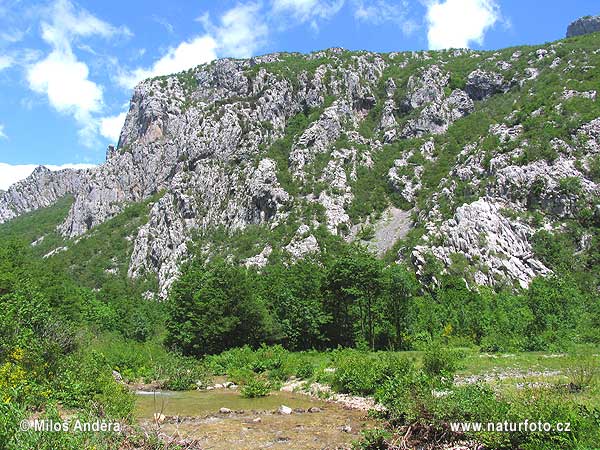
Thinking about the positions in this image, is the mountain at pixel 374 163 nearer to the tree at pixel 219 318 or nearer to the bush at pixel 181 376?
the tree at pixel 219 318

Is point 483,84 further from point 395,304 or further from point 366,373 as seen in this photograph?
point 366,373

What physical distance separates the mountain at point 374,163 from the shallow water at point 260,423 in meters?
61.4

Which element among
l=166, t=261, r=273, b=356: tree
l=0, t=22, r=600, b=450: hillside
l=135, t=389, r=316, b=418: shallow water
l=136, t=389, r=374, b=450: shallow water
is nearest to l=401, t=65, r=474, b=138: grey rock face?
l=0, t=22, r=600, b=450: hillside

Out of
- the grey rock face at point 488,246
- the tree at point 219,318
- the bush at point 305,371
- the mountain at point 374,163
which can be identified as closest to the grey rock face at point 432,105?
the mountain at point 374,163

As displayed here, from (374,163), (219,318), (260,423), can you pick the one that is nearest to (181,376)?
(219,318)

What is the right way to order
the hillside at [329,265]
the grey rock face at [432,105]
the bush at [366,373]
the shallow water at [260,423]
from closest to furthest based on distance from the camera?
the shallow water at [260,423] → the hillside at [329,265] → the bush at [366,373] → the grey rock face at [432,105]

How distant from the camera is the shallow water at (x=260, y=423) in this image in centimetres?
1359

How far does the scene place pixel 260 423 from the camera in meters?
16.5

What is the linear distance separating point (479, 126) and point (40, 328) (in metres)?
119

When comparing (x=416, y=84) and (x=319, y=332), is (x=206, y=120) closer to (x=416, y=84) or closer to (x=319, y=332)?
(x=416, y=84)

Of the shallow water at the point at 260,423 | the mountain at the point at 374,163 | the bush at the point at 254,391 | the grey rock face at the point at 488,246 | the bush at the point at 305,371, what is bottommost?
the bush at the point at 305,371

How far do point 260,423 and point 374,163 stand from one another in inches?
4609

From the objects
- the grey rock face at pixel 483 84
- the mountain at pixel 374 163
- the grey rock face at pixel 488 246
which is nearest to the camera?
the grey rock face at pixel 488 246

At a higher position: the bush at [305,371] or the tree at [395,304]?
the tree at [395,304]
